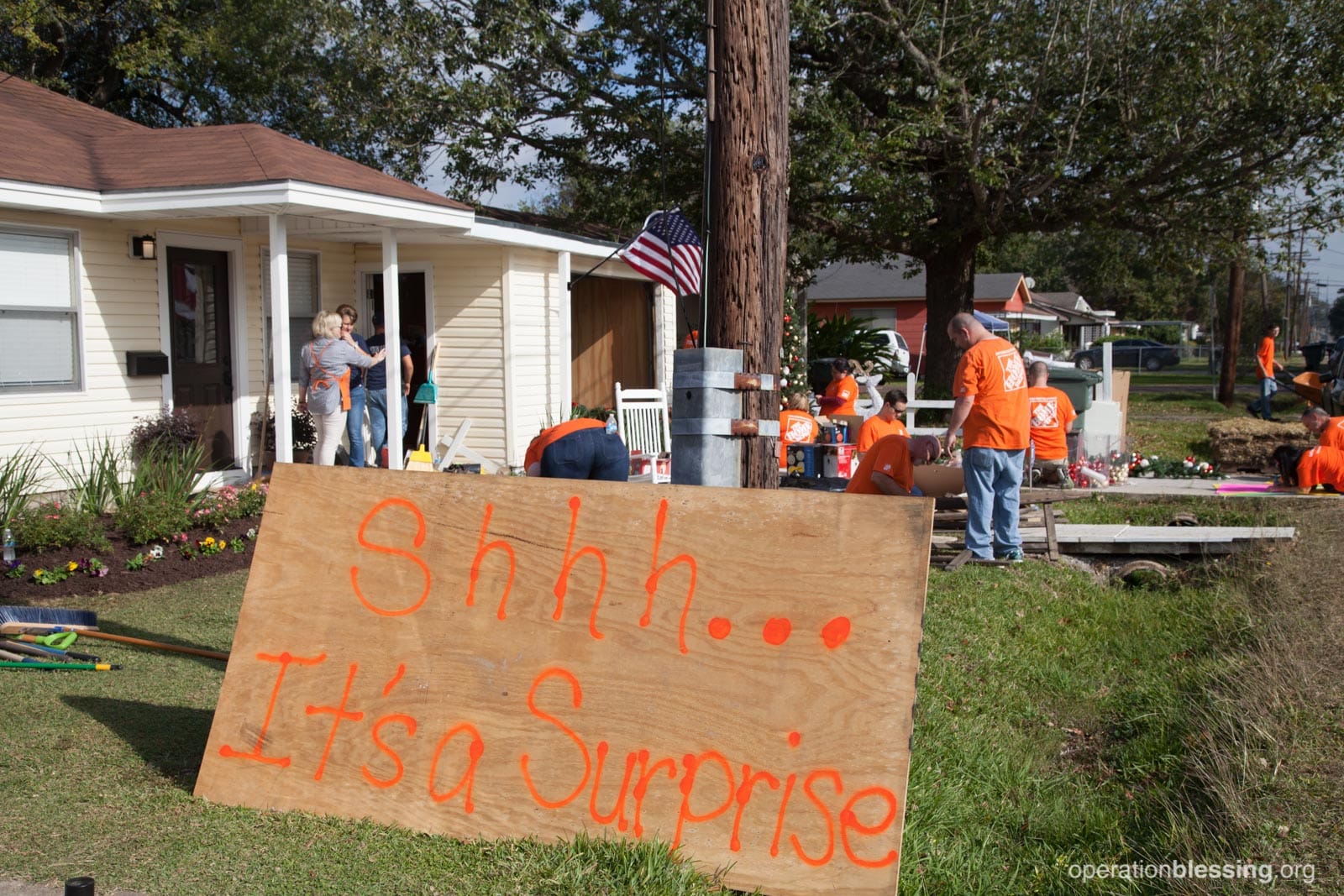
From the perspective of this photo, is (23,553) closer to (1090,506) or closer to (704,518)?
(704,518)

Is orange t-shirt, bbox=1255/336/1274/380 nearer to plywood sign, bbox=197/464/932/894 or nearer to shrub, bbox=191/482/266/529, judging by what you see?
shrub, bbox=191/482/266/529

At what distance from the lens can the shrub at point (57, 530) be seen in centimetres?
747

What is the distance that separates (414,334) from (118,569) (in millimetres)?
6775

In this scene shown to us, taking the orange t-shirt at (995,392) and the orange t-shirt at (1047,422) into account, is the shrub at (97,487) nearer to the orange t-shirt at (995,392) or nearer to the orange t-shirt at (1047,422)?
the orange t-shirt at (995,392)

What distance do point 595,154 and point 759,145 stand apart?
1489cm

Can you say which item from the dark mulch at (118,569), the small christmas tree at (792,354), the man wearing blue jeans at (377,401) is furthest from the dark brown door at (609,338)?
the dark mulch at (118,569)

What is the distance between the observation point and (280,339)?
998 centimetres

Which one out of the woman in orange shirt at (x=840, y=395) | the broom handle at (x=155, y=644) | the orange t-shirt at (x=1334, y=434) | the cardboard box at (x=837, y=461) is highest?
the woman in orange shirt at (x=840, y=395)

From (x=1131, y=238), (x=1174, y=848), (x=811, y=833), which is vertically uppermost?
(x=1131, y=238)

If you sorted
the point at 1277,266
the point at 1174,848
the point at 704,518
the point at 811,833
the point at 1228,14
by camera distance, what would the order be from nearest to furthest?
1. the point at 811,833
2. the point at 704,518
3. the point at 1174,848
4. the point at 1228,14
5. the point at 1277,266

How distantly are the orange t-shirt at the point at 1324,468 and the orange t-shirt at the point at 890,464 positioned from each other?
6.11 meters

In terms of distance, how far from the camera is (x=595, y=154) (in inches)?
744

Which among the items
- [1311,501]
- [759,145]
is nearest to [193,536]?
[759,145]

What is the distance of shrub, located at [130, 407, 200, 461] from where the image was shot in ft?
33.2
